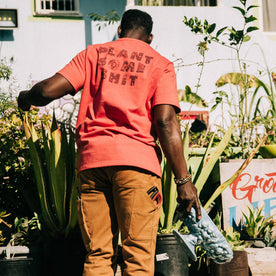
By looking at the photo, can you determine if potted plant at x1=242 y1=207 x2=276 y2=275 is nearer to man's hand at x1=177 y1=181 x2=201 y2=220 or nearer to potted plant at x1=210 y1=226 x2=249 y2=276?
potted plant at x1=210 y1=226 x2=249 y2=276

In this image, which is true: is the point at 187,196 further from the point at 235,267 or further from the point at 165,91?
the point at 235,267

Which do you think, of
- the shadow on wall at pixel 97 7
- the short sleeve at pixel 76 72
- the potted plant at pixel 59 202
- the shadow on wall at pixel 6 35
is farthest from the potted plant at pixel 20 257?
the shadow on wall at pixel 97 7

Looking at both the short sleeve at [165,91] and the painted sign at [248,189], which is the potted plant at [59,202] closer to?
the short sleeve at [165,91]

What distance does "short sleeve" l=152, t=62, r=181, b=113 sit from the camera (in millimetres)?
2234

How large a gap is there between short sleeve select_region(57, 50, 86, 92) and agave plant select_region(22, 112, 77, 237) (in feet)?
2.75

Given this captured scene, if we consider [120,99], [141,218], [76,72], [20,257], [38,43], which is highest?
[38,43]

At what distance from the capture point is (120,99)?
7.16ft

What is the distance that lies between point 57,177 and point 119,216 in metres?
1.06

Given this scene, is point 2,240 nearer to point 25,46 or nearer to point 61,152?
point 61,152

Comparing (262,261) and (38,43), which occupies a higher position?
(38,43)

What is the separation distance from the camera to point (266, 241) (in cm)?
344

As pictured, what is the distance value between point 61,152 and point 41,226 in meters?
0.59

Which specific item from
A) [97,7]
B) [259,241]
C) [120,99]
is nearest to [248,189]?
[259,241]

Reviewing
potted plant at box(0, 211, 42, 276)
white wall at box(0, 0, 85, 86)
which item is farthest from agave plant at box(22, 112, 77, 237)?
white wall at box(0, 0, 85, 86)
